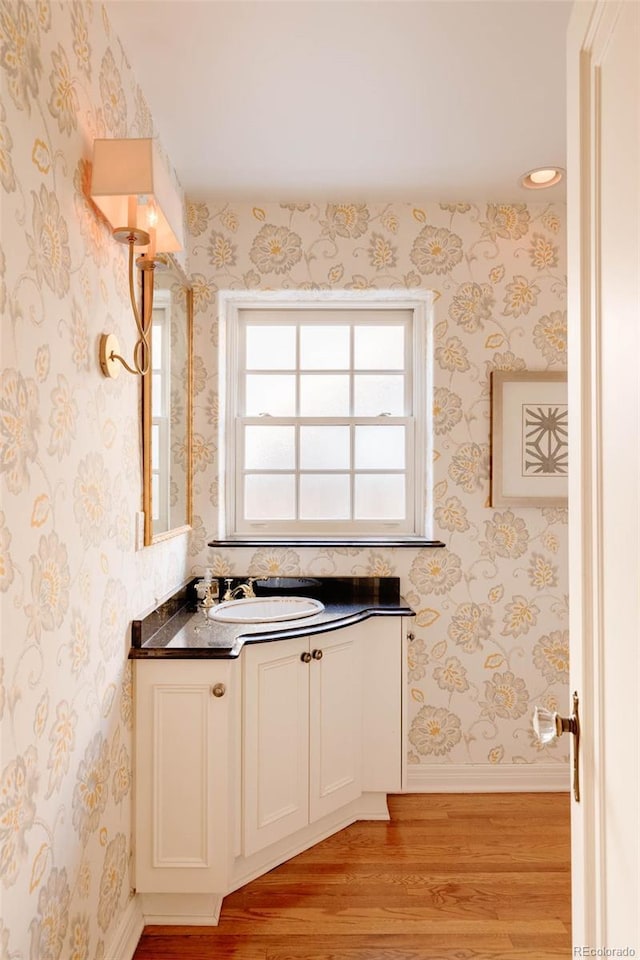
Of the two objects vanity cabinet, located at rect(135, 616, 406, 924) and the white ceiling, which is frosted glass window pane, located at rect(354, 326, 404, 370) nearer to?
the white ceiling

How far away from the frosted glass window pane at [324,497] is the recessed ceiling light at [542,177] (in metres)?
1.46

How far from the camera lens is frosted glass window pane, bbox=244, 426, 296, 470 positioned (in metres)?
2.97

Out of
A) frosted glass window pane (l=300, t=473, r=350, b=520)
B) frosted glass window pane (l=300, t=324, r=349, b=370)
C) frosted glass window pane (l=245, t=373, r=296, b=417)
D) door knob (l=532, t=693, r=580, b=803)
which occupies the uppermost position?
frosted glass window pane (l=300, t=324, r=349, b=370)

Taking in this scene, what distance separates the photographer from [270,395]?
2.99 metres

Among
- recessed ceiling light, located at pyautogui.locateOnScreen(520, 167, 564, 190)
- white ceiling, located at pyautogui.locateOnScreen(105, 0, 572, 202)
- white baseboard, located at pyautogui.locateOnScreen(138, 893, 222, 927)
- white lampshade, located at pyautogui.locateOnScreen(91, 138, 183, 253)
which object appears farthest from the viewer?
recessed ceiling light, located at pyautogui.locateOnScreen(520, 167, 564, 190)

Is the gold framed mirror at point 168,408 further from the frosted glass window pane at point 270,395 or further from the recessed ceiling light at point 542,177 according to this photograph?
the recessed ceiling light at point 542,177

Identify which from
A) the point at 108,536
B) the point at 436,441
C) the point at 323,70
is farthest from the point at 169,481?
the point at 323,70

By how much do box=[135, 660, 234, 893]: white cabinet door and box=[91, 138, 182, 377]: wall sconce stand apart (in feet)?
3.11

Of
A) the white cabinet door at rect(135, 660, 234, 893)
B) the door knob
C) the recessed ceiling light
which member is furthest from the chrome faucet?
the recessed ceiling light

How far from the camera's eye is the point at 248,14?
167 cm

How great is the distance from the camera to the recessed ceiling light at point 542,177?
247 centimetres

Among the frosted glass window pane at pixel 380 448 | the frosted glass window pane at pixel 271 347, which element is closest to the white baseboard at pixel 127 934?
the frosted glass window pane at pixel 380 448

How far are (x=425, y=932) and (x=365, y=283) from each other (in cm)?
239

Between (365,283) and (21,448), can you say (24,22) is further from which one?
(365,283)
